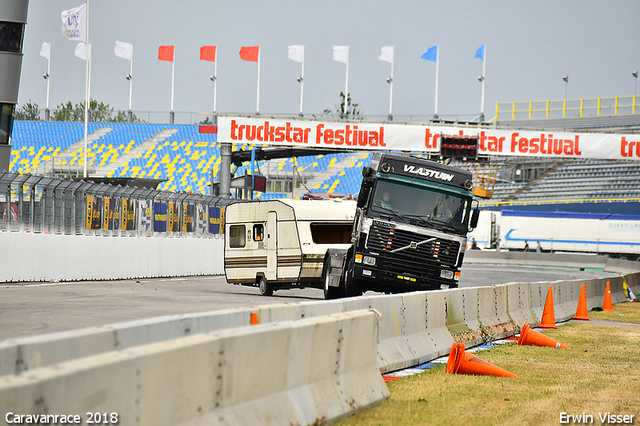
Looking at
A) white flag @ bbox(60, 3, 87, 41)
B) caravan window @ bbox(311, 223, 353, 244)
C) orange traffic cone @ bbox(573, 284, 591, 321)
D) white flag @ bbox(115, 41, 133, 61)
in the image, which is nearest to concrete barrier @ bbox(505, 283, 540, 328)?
orange traffic cone @ bbox(573, 284, 591, 321)

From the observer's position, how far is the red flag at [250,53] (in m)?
63.3

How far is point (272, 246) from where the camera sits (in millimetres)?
21406

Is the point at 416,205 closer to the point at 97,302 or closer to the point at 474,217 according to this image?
the point at 474,217

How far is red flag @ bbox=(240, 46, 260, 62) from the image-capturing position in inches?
2494

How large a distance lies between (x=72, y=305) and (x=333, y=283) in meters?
6.34

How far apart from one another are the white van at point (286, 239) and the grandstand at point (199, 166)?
4203cm

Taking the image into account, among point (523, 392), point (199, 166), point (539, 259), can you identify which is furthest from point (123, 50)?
point (523, 392)

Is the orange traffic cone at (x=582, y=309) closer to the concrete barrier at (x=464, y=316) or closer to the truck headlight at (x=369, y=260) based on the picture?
the truck headlight at (x=369, y=260)

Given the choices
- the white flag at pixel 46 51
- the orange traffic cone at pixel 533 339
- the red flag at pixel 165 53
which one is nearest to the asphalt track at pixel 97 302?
the orange traffic cone at pixel 533 339

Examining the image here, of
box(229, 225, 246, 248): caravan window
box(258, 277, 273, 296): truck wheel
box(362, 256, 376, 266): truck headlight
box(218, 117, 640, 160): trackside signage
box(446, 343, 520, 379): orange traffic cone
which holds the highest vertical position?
box(218, 117, 640, 160): trackside signage

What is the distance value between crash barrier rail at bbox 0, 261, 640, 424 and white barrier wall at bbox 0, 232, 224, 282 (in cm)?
1323

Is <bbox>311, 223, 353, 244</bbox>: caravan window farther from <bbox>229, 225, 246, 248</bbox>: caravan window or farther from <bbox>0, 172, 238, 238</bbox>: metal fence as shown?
<bbox>0, 172, 238, 238</bbox>: metal fence

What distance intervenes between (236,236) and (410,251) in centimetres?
635

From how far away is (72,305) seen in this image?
1585 centimetres
